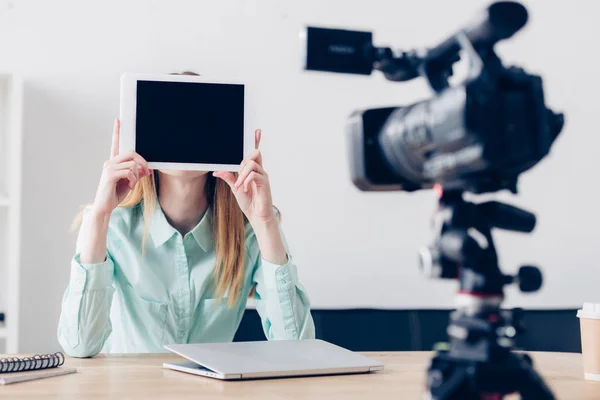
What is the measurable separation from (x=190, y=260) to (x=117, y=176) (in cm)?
33

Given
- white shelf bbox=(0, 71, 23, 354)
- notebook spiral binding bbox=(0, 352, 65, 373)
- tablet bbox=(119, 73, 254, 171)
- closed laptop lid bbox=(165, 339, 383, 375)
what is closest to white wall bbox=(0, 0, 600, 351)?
white shelf bbox=(0, 71, 23, 354)

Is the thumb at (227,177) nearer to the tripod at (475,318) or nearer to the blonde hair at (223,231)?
the blonde hair at (223,231)

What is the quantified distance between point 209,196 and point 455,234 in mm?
1062

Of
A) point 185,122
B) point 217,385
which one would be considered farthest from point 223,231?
point 217,385

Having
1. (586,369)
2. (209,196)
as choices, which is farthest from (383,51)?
(209,196)

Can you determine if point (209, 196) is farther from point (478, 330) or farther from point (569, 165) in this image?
point (569, 165)

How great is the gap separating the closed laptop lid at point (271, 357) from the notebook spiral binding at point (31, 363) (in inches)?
6.5

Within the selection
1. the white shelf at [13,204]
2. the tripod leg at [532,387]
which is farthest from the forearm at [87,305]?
the tripod leg at [532,387]

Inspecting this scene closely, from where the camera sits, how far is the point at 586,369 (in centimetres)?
102

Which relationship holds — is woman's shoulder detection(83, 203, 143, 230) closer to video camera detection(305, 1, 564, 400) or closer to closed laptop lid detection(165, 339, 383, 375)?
closed laptop lid detection(165, 339, 383, 375)

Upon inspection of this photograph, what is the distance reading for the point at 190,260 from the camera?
153 cm

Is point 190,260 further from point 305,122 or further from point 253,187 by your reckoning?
point 305,122

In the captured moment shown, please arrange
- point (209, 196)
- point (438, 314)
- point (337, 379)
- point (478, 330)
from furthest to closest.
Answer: point (438, 314) < point (209, 196) < point (337, 379) < point (478, 330)

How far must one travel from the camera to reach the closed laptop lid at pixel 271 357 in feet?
3.21
